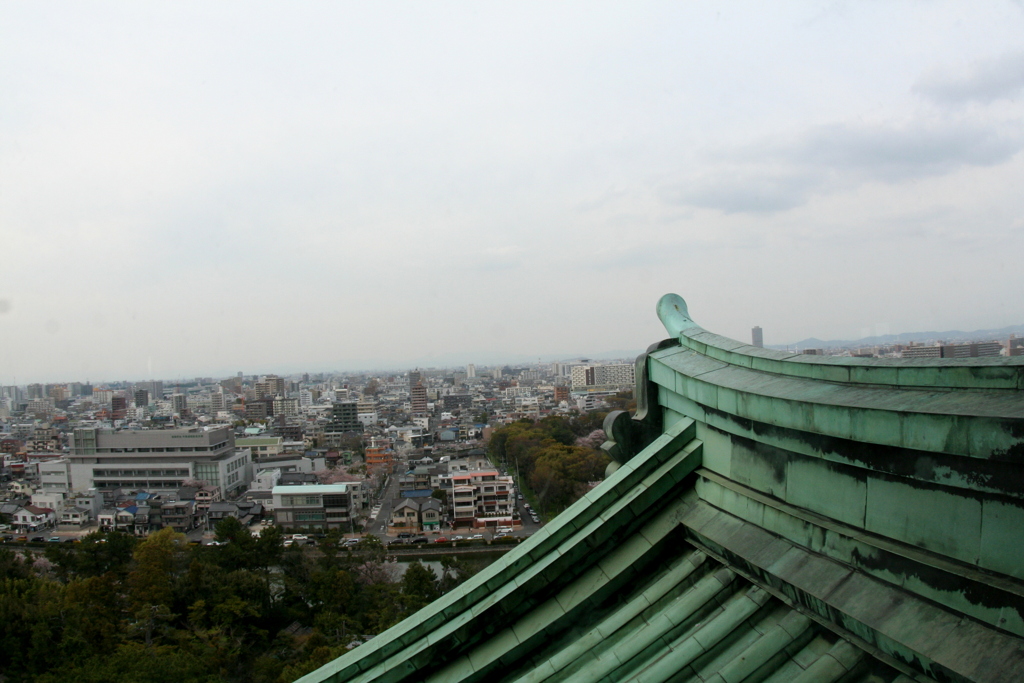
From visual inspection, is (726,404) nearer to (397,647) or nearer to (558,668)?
(558,668)

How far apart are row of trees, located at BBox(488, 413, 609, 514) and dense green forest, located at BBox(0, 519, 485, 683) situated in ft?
20.3

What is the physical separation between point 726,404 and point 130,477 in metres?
34.1

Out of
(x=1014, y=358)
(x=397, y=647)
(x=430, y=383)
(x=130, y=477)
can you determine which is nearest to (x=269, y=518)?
(x=130, y=477)

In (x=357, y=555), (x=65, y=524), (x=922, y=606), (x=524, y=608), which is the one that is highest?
(x=922, y=606)

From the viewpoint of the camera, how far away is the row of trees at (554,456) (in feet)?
69.1

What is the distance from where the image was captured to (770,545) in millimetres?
1504

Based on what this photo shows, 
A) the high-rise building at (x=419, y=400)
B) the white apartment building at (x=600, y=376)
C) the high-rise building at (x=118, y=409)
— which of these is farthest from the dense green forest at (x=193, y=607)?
the high-rise building at (x=118, y=409)

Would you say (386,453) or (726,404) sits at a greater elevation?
(726,404)

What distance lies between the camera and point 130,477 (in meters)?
30.1

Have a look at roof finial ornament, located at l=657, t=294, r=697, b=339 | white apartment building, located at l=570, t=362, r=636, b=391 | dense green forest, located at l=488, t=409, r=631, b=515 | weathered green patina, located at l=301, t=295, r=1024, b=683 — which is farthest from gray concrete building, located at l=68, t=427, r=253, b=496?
white apartment building, located at l=570, t=362, r=636, b=391

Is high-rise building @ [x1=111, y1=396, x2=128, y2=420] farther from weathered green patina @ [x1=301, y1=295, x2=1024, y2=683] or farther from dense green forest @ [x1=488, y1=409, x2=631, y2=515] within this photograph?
weathered green patina @ [x1=301, y1=295, x2=1024, y2=683]

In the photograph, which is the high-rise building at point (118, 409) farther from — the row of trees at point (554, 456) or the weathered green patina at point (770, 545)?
the weathered green patina at point (770, 545)

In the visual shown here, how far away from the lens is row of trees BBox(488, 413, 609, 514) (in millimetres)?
21062

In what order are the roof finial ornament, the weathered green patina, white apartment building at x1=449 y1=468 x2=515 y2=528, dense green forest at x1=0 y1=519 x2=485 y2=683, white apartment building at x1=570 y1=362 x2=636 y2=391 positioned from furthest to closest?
white apartment building at x1=570 y1=362 x2=636 y2=391, white apartment building at x1=449 y1=468 x2=515 y2=528, dense green forest at x1=0 y1=519 x2=485 y2=683, the roof finial ornament, the weathered green patina
